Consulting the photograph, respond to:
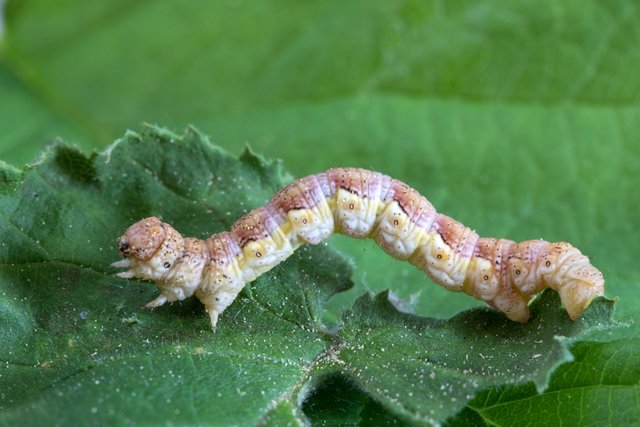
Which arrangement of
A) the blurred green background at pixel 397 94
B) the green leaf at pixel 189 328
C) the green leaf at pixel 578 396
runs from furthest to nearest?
the blurred green background at pixel 397 94, the green leaf at pixel 578 396, the green leaf at pixel 189 328

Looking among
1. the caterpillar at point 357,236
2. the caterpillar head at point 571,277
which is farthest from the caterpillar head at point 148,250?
the caterpillar head at point 571,277

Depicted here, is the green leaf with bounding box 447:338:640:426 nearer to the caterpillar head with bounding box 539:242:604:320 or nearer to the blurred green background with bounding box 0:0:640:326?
the caterpillar head with bounding box 539:242:604:320

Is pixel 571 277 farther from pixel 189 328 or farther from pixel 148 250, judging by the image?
pixel 148 250

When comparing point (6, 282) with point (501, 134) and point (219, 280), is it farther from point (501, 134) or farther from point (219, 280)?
point (501, 134)

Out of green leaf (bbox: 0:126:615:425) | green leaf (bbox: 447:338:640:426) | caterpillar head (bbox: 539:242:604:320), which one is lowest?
green leaf (bbox: 447:338:640:426)

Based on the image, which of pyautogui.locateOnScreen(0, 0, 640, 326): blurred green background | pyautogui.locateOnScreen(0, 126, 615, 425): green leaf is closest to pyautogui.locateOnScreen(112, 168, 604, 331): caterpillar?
pyautogui.locateOnScreen(0, 126, 615, 425): green leaf

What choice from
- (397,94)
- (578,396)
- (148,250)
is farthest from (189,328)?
(397,94)

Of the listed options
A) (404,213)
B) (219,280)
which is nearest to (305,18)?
(404,213)

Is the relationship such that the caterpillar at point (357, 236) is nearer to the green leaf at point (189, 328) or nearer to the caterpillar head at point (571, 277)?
the caterpillar head at point (571, 277)
